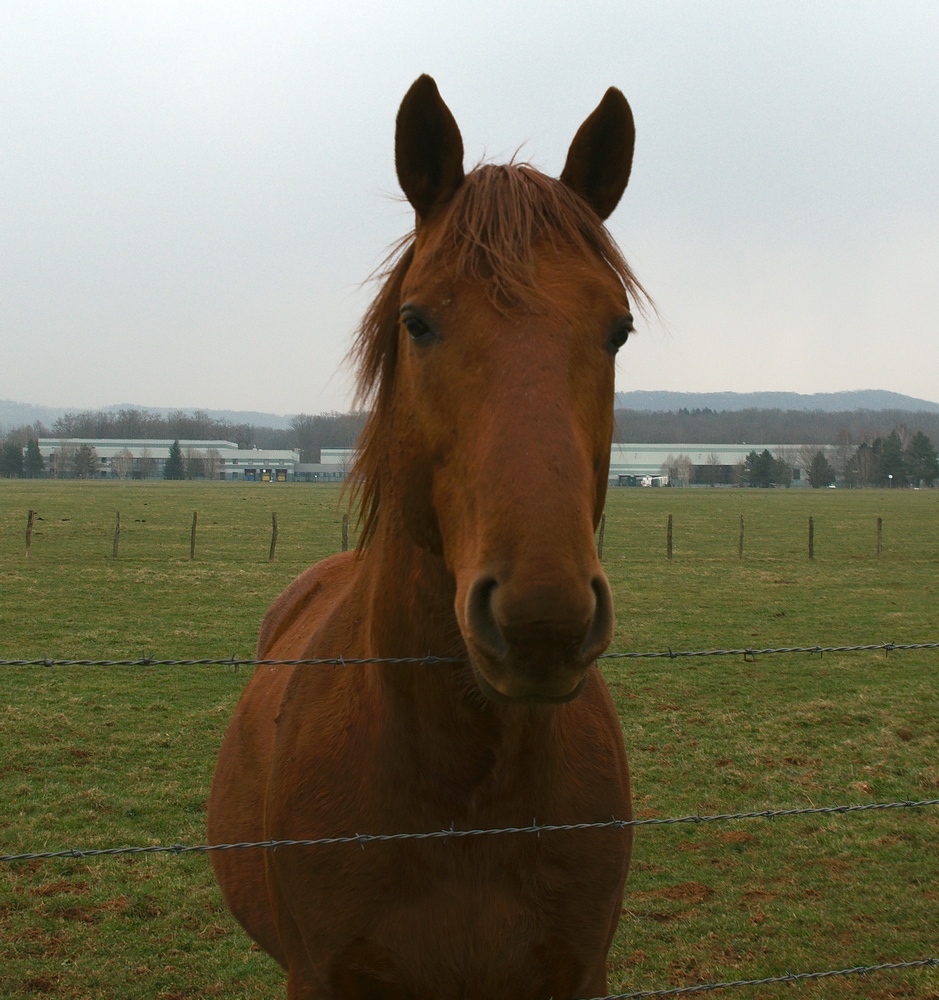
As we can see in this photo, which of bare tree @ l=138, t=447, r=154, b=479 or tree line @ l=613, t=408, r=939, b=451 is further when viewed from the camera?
tree line @ l=613, t=408, r=939, b=451

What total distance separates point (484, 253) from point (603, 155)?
0.63 meters

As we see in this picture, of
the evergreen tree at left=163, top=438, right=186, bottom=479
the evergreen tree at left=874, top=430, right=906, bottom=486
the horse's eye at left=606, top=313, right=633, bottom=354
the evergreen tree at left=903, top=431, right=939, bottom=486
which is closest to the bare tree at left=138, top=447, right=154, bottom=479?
the evergreen tree at left=163, top=438, right=186, bottom=479

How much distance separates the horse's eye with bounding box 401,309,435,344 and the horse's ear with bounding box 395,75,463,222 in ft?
1.42

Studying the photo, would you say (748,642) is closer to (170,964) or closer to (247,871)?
(170,964)

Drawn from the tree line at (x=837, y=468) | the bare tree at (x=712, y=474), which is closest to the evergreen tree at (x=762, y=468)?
the tree line at (x=837, y=468)

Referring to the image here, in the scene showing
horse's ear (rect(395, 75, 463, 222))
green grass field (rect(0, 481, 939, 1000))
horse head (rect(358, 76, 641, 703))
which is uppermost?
horse's ear (rect(395, 75, 463, 222))

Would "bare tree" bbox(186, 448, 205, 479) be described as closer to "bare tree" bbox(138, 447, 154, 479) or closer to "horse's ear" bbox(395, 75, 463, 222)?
"bare tree" bbox(138, 447, 154, 479)

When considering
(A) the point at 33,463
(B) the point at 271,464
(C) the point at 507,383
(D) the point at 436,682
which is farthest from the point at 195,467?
(C) the point at 507,383

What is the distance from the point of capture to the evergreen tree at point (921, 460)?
98.4m

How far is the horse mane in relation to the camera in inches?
81.5

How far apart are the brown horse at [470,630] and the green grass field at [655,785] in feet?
1.66

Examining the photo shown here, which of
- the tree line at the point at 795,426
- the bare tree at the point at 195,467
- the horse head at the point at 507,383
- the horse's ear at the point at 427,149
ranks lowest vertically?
the bare tree at the point at 195,467

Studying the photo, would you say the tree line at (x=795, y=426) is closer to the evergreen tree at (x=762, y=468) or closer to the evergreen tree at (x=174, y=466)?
the evergreen tree at (x=762, y=468)

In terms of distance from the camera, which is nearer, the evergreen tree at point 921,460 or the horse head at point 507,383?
the horse head at point 507,383
